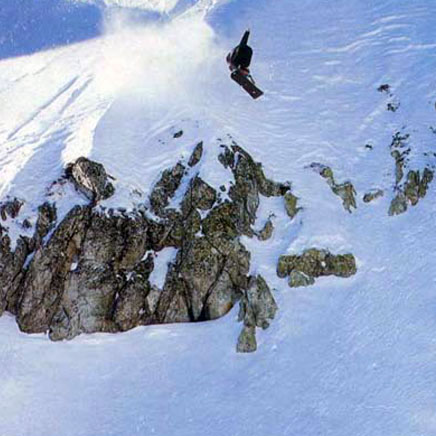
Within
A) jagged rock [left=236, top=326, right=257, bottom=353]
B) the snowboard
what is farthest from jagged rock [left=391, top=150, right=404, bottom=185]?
jagged rock [left=236, top=326, right=257, bottom=353]

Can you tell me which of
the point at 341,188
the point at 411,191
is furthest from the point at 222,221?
the point at 411,191

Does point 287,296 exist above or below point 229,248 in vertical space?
below

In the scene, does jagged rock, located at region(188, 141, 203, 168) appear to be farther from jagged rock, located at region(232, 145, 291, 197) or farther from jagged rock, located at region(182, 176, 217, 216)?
jagged rock, located at region(232, 145, 291, 197)

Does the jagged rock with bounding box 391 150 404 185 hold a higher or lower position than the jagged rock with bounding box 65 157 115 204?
higher

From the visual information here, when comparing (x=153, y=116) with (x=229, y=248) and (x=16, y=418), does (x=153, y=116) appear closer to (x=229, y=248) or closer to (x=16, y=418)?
(x=229, y=248)

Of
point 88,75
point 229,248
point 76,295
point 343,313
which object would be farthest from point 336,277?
point 88,75

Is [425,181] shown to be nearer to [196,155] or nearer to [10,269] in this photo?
[196,155]

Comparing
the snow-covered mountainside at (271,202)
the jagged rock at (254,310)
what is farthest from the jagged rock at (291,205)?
the jagged rock at (254,310)
